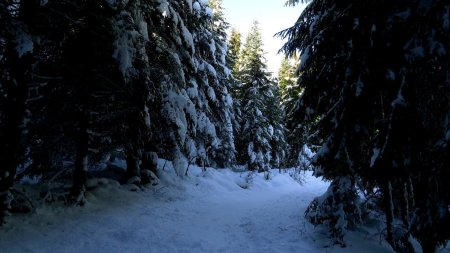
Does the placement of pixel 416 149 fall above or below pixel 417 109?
below

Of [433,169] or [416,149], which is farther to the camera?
[416,149]

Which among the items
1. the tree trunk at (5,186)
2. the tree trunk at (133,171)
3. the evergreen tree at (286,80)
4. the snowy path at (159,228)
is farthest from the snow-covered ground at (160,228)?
the evergreen tree at (286,80)

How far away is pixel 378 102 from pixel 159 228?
6.28 meters

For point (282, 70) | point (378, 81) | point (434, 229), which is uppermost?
point (282, 70)

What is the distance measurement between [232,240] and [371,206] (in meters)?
4.56

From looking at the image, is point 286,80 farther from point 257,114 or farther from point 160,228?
point 160,228

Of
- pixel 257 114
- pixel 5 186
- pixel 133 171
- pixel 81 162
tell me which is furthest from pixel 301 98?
pixel 257 114

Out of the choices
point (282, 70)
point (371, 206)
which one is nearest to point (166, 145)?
point (371, 206)

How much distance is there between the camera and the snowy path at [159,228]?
728 centimetres

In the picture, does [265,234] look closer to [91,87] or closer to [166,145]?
[166,145]

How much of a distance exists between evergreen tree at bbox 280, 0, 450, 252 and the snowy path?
3.66 ft

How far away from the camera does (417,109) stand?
19.2 feet

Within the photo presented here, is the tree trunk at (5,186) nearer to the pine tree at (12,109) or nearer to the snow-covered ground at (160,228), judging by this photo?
the pine tree at (12,109)

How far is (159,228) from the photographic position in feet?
29.1
